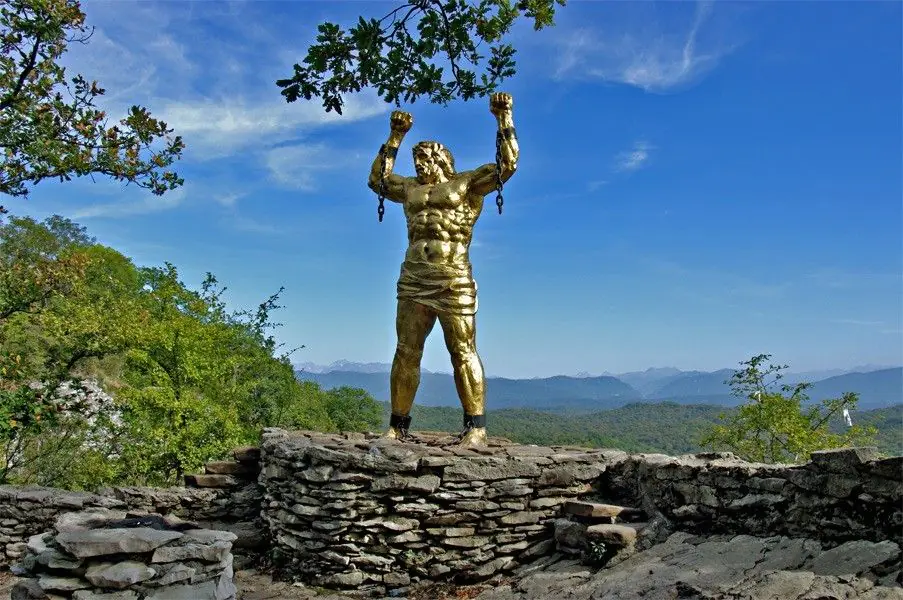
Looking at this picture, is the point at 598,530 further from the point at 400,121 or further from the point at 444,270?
the point at 400,121

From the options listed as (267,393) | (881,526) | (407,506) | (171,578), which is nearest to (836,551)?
(881,526)

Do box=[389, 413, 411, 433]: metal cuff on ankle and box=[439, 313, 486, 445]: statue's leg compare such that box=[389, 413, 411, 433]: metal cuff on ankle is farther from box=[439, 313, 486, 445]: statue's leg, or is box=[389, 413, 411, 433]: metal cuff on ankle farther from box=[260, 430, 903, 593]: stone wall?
box=[260, 430, 903, 593]: stone wall

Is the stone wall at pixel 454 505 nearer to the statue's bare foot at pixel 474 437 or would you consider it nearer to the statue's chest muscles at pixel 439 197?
the statue's bare foot at pixel 474 437

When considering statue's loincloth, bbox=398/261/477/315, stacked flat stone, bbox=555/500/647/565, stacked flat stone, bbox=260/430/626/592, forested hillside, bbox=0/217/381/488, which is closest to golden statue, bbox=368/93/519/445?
statue's loincloth, bbox=398/261/477/315

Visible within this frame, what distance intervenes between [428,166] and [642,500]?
4106 mm

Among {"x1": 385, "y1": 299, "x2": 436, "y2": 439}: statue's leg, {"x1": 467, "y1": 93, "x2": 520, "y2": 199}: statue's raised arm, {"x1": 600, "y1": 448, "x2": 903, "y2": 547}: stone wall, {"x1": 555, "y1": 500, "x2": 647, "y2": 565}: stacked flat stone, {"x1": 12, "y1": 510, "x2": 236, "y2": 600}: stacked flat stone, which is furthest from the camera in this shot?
{"x1": 385, "y1": 299, "x2": 436, "y2": 439}: statue's leg

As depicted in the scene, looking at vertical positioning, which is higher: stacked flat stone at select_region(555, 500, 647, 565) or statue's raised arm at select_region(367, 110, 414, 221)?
statue's raised arm at select_region(367, 110, 414, 221)

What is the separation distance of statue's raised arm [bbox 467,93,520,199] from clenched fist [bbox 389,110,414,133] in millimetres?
1129

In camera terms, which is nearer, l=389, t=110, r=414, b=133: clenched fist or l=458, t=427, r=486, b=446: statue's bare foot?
l=458, t=427, r=486, b=446: statue's bare foot

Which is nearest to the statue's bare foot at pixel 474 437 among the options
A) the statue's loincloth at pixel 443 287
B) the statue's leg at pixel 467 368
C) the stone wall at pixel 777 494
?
the statue's leg at pixel 467 368

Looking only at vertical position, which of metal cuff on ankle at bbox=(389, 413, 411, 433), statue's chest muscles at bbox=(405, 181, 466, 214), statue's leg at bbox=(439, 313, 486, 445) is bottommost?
metal cuff on ankle at bbox=(389, 413, 411, 433)

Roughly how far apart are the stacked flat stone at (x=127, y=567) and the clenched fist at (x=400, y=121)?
4.84m

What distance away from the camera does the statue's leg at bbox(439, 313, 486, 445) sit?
6.61 meters

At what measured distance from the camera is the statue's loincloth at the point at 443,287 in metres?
6.68
